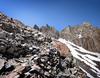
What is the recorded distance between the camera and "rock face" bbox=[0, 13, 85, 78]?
2997cm

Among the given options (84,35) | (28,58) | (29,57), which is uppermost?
(84,35)

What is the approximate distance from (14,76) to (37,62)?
206 inches

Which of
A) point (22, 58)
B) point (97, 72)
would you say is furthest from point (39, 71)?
point (97, 72)

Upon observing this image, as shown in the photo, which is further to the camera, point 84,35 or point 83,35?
point 83,35

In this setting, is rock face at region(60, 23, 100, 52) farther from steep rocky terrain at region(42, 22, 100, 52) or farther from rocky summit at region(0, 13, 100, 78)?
rocky summit at region(0, 13, 100, 78)

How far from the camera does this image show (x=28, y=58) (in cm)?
3353

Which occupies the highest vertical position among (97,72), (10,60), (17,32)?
(17,32)

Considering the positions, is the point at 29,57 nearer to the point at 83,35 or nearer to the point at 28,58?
the point at 28,58

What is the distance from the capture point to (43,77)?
31.1 metres

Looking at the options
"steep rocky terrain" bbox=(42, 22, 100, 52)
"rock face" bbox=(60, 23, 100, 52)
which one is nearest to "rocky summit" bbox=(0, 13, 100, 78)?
"steep rocky terrain" bbox=(42, 22, 100, 52)

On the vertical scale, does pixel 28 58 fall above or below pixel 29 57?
below

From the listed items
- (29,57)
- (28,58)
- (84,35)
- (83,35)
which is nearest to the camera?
(28,58)

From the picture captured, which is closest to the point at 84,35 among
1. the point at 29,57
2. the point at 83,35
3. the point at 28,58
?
the point at 83,35

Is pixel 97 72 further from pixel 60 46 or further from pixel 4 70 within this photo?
pixel 4 70
